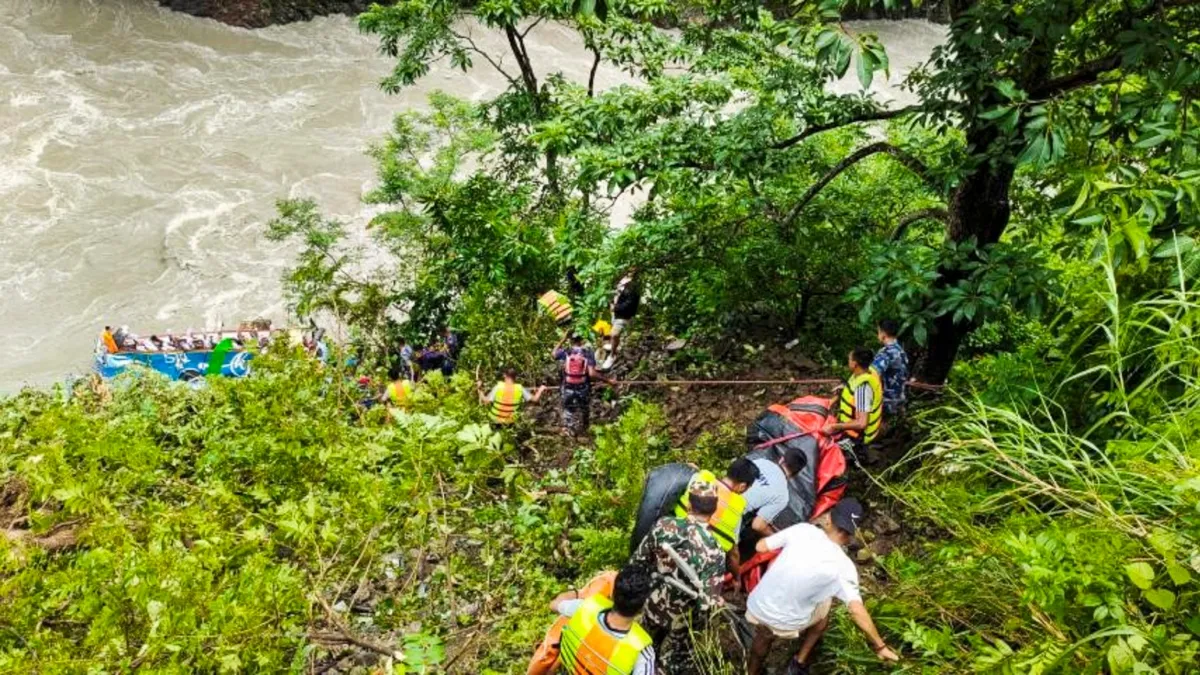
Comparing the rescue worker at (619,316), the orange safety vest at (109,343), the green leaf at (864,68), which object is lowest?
the orange safety vest at (109,343)

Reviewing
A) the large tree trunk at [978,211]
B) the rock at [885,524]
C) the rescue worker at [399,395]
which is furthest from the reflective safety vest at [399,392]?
the large tree trunk at [978,211]

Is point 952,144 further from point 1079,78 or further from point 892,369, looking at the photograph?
point 892,369

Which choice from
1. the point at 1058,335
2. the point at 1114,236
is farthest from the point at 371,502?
the point at 1058,335

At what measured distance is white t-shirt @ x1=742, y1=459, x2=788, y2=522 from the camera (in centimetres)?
433

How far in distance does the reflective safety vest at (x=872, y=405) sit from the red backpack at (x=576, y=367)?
7.63 feet

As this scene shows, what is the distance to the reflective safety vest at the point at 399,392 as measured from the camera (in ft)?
21.8

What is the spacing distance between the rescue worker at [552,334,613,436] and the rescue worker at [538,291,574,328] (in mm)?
1271

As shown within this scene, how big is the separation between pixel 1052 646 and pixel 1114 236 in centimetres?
142

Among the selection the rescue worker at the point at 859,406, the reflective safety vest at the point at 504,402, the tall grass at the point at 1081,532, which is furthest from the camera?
the reflective safety vest at the point at 504,402

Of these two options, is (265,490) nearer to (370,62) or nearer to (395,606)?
(395,606)

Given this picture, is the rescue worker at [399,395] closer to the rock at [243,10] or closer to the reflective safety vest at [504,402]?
the reflective safety vest at [504,402]

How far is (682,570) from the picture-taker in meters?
3.54

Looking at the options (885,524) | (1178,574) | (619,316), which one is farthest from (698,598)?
(619,316)

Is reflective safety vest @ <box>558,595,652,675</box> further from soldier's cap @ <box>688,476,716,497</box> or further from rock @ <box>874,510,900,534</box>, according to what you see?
rock @ <box>874,510,900,534</box>
